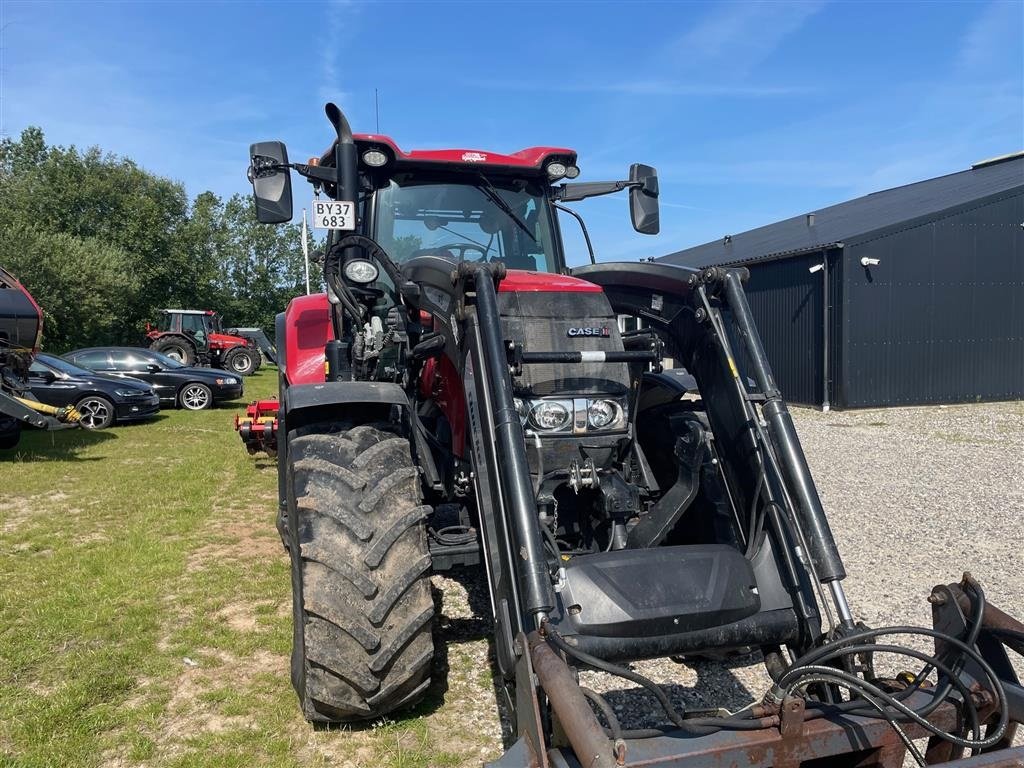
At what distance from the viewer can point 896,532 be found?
273 inches

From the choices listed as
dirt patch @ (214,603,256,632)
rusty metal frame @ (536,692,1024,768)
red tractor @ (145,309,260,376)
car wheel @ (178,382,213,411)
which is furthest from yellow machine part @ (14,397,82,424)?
red tractor @ (145,309,260,376)

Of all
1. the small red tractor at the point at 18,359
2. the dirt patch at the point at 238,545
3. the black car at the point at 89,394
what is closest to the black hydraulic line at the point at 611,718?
the dirt patch at the point at 238,545

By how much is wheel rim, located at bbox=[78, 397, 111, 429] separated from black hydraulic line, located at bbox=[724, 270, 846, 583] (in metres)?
12.8

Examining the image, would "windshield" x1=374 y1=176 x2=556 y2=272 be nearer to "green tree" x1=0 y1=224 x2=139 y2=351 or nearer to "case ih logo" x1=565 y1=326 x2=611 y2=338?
"case ih logo" x1=565 y1=326 x2=611 y2=338

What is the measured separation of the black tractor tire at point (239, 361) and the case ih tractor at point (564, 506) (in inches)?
1024

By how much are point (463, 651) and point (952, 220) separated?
1651cm

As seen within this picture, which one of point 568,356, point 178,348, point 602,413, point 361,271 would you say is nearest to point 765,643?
point 602,413

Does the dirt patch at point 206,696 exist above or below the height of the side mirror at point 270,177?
below

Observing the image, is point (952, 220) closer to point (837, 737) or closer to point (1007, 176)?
point (1007, 176)

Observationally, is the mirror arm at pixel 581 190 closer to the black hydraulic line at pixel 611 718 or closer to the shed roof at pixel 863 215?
the black hydraulic line at pixel 611 718

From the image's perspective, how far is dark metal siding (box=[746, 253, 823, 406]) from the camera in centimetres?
1684

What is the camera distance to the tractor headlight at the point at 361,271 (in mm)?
3982

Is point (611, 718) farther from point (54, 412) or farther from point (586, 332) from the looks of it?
point (54, 412)

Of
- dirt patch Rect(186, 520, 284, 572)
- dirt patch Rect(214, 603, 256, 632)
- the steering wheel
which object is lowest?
dirt patch Rect(214, 603, 256, 632)
